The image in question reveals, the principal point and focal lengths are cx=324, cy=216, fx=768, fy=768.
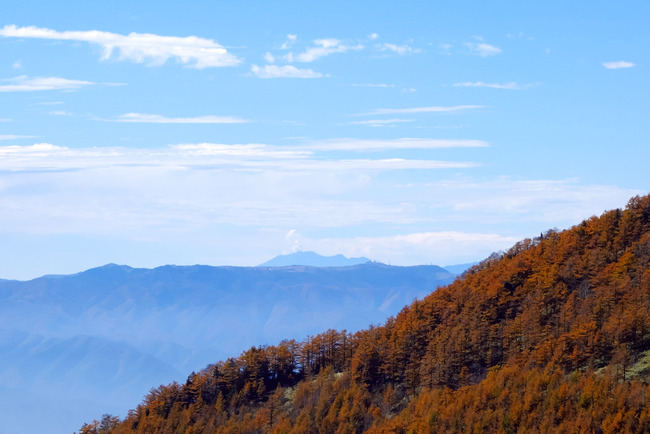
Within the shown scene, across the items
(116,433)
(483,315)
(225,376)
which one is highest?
(483,315)

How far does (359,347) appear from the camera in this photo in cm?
18600

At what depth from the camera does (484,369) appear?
162 meters

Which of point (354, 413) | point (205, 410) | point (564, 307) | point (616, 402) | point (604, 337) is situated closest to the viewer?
point (616, 402)

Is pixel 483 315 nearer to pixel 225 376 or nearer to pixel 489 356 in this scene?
pixel 489 356

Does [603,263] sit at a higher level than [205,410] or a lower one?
higher

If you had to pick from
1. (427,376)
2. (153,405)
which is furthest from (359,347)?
(153,405)

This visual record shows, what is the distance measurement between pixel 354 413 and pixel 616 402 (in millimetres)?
55043

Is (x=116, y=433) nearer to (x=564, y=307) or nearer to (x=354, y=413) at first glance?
(x=354, y=413)

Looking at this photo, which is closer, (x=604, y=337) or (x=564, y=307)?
(x=604, y=337)

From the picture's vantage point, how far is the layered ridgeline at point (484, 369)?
131 m

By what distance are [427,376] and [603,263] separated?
5387 cm

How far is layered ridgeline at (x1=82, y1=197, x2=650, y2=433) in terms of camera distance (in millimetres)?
131250

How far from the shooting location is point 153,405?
7623 inches

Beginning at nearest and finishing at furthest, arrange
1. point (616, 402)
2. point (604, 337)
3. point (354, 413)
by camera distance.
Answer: point (616, 402), point (604, 337), point (354, 413)
